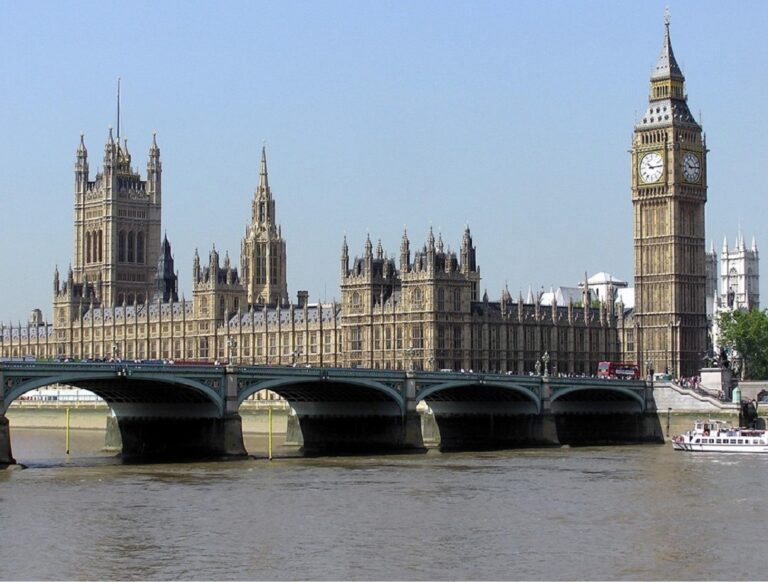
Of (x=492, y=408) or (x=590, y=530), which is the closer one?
(x=590, y=530)

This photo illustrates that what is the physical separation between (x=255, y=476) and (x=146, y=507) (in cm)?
1375

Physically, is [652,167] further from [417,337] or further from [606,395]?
[606,395]

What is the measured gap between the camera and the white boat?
318 feet

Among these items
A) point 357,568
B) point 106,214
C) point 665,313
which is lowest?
point 357,568

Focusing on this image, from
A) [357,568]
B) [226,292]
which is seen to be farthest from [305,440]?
[226,292]

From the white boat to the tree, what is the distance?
41618 millimetres

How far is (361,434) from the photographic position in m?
99.1

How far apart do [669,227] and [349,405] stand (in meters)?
53.4

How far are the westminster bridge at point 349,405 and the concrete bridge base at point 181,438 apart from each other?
0.05 meters

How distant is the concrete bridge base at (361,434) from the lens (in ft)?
316

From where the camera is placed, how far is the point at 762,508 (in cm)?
6353

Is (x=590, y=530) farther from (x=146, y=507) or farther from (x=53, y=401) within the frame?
(x=53, y=401)

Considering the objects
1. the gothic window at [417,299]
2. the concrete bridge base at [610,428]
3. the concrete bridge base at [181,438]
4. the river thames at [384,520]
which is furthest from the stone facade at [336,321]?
the river thames at [384,520]

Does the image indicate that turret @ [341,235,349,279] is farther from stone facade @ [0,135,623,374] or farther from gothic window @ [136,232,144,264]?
gothic window @ [136,232,144,264]
